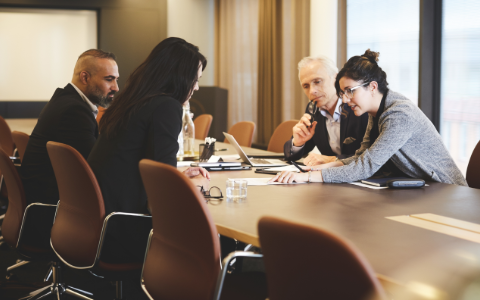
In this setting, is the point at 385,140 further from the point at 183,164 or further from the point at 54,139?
the point at 54,139

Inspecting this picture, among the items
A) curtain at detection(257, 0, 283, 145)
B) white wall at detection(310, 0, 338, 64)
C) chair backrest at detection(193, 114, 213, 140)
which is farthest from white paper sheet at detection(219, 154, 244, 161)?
curtain at detection(257, 0, 283, 145)

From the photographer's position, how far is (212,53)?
9.42 m

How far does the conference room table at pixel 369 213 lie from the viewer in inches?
Result: 45.8

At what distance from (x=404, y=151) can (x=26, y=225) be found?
1.87 m

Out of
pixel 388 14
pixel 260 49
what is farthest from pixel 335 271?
pixel 260 49

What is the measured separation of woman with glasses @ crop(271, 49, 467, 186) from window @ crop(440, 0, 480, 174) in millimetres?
2525

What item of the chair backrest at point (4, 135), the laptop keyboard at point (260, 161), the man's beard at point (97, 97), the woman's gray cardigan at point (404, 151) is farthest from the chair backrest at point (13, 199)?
the chair backrest at point (4, 135)

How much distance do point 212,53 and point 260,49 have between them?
6.72ft

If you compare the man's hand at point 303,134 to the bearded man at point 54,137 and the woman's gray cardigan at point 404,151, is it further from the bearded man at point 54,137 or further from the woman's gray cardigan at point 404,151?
the bearded man at point 54,137

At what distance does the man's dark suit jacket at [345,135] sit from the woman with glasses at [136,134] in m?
1.25

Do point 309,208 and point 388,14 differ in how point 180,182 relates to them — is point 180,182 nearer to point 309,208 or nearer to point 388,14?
point 309,208

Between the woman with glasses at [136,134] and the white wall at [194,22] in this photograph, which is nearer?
the woman with glasses at [136,134]

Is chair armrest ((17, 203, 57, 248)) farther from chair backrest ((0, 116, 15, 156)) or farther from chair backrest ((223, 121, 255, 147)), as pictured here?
chair backrest ((0, 116, 15, 156))

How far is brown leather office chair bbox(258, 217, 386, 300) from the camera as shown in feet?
2.51
